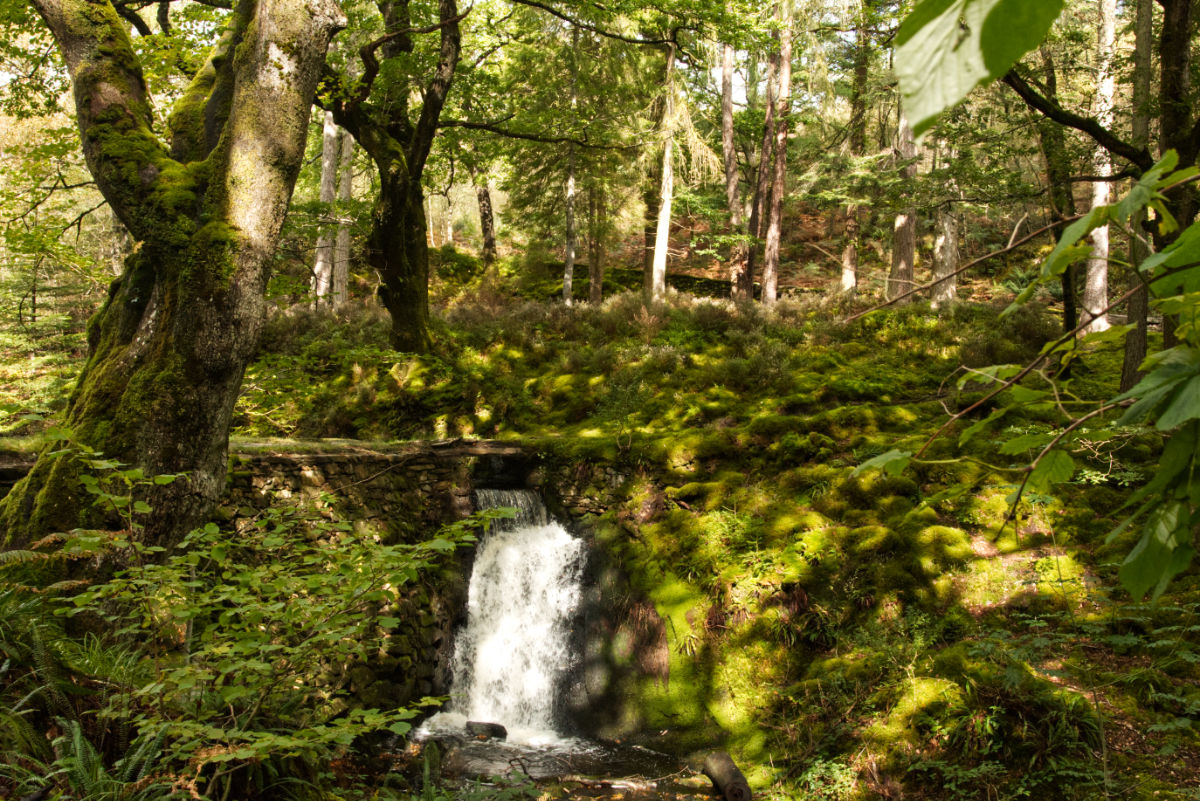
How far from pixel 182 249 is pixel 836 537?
20.8 feet

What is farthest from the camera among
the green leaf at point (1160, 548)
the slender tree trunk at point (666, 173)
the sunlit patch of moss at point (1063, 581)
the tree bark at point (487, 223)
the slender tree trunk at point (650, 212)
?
the tree bark at point (487, 223)

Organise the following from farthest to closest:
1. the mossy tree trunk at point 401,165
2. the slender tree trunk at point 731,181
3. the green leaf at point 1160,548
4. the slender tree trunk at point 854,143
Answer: the slender tree trunk at point 731,181 → the slender tree trunk at point 854,143 → the mossy tree trunk at point 401,165 → the green leaf at point 1160,548

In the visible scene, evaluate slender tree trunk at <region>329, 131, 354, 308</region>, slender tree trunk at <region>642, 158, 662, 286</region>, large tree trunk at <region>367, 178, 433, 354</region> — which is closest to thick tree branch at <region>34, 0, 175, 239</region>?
large tree trunk at <region>367, 178, 433, 354</region>

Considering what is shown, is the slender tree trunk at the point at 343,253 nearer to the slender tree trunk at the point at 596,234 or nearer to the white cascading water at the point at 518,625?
the slender tree trunk at the point at 596,234

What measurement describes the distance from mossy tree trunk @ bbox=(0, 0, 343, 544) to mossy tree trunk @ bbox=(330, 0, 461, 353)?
14.8 ft

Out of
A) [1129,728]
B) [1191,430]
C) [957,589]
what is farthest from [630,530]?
[1191,430]

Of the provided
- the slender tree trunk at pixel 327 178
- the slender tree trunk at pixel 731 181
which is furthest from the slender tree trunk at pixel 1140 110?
the slender tree trunk at pixel 327 178

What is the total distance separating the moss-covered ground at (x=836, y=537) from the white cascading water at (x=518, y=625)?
2.41ft

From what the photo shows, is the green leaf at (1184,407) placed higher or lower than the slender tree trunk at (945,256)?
lower

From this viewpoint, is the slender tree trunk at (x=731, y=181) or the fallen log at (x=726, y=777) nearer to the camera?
the fallen log at (x=726, y=777)

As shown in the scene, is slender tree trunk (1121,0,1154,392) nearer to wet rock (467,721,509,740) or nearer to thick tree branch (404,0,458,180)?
wet rock (467,721,509,740)

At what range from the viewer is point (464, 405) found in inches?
424

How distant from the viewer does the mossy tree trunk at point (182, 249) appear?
3.71 metres

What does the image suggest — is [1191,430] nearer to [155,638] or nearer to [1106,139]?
[155,638]
